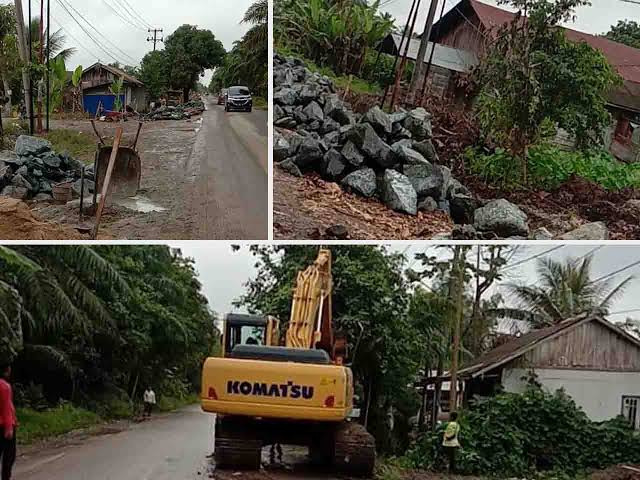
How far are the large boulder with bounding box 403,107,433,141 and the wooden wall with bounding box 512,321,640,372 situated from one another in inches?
128

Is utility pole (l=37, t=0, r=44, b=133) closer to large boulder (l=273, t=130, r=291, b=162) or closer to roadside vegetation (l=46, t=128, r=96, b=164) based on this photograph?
roadside vegetation (l=46, t=128, r=96, b=164)

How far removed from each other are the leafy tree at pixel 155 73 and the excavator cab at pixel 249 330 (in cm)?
162

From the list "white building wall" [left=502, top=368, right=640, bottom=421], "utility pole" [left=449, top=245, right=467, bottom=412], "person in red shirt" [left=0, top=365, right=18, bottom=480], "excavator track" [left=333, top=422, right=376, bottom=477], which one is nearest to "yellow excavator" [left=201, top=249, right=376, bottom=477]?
"excavator track" [left=333, top=422, right=376, bottom=477]

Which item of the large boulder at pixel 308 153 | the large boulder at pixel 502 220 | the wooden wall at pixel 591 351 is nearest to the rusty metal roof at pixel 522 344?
the wooden wall at pixel 591 351

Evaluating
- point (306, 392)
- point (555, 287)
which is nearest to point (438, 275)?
point (555, 287)

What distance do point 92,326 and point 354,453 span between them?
13.0ft

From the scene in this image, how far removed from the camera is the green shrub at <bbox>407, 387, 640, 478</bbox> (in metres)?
7.39

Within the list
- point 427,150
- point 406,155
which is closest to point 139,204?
point 406,155

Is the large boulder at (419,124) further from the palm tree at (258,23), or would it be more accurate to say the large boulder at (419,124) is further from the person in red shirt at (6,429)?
the person in red shirt at (6,429)

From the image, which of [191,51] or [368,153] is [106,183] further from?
[368,153]

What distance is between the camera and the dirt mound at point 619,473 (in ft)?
22.9

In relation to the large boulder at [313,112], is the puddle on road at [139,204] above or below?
below

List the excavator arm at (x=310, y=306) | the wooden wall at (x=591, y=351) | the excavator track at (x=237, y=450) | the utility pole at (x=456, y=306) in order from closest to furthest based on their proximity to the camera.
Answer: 1. the excavator track at (x=237, y=450)
2. the excavator arm at (x=310, y=306)
3. the utility pole at (x=456, y=306)
4. the wooden wall at (x=591, y=351)

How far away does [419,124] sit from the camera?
6117 millimetres
